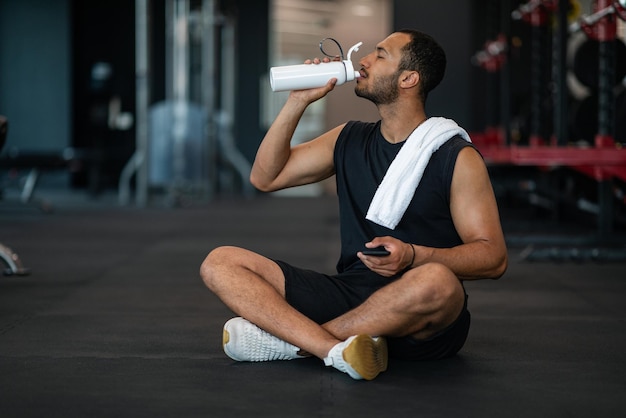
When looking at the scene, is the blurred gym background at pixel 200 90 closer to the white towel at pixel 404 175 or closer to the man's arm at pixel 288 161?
the man's arm at pixel 288 161

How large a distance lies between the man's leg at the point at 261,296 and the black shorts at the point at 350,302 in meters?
0.05

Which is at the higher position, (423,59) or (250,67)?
(250,67)

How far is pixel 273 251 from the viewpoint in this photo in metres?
5.87

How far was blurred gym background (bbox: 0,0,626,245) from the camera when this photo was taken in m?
8.18

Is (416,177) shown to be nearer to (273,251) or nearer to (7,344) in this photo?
(7,344)

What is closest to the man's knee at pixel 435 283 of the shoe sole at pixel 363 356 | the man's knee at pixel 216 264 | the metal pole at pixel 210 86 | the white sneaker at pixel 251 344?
the shoe sole at pixel 363 356

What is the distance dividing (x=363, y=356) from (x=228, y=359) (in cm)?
49

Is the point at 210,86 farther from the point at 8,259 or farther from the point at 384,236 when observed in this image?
the point at 384,236

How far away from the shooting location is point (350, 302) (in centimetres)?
270

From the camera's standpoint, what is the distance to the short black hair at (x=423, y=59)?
2.65m

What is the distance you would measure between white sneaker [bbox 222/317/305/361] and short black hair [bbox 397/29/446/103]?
783 mm

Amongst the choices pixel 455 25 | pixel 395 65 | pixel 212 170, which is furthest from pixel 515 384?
pixel 212 170

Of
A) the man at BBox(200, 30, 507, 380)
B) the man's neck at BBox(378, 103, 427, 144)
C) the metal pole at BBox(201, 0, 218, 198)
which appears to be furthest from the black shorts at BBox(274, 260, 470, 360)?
the metal pole at BBox(201, 0, 218, 198)

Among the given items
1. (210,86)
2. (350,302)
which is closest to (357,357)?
(350,302)
